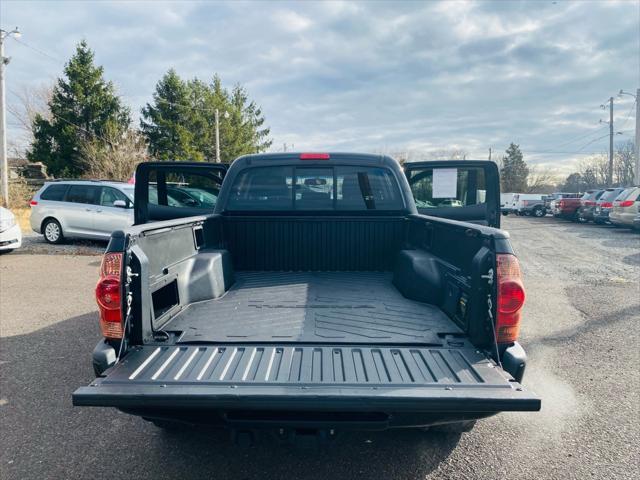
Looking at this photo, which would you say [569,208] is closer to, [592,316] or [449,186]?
[592,316]

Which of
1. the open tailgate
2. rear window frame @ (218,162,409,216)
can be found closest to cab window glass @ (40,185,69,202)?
rear window frame @ (218,162,409,216)

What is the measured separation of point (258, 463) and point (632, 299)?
7.21m

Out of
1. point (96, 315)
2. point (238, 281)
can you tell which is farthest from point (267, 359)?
point (96, 315)

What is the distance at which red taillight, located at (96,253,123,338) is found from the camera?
239cm

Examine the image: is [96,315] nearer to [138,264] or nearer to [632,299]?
[138,264]

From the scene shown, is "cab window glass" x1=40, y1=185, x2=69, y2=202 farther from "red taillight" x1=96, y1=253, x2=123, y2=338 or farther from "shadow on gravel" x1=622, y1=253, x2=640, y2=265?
"shadow on gravel" x1=622, y1=253, x2=640, y2=265

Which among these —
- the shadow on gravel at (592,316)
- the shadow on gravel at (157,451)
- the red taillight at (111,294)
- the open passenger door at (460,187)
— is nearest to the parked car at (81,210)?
the open passenger door at (460,187)

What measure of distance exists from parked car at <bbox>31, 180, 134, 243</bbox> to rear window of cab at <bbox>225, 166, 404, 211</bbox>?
896cm

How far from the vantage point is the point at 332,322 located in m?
2.96

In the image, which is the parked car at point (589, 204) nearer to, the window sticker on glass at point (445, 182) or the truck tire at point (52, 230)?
the window sticker on glass at point (445, 182)

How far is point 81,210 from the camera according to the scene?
12.8 meters

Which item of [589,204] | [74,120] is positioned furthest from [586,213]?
[74,120]

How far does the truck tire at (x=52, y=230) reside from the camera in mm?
13125

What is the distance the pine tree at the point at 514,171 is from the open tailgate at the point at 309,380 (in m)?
73.8
